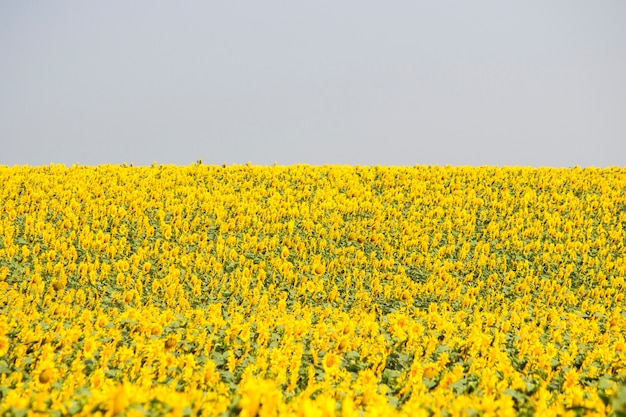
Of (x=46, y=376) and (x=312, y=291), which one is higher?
(x=46, y=376)

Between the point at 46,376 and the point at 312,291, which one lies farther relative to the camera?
the point at 312,291

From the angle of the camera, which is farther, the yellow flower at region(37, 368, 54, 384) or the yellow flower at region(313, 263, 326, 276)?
the yellow flower at region(313, 263, 326, 276)

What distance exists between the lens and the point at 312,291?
1297 centimetres

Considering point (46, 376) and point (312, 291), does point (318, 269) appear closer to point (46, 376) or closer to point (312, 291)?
point (312, 291)

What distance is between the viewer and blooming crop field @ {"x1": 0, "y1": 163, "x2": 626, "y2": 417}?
6.00 m

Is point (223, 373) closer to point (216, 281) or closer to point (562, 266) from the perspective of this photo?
point (216, 281)

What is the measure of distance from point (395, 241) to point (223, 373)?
31.7ft

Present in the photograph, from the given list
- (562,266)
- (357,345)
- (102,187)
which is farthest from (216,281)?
(562,266)

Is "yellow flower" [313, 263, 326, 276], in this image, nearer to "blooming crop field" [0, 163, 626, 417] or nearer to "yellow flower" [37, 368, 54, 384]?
"blooming crop field" [0, 163, 626, 417]

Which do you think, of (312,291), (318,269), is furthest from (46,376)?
(318,269)

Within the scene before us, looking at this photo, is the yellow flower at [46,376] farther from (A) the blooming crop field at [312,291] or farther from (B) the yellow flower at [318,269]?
(B) the yellow flower at [318,269]

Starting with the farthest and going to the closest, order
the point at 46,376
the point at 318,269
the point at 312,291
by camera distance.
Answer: the point at 318,269
the point at 312,291
the point at 46,376

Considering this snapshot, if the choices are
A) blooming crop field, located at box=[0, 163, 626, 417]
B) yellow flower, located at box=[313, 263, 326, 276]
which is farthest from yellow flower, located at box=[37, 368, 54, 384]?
yellow flower, located at box=[313, 263, 326, 276]

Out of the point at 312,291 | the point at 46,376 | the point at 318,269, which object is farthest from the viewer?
the point at 318,269
